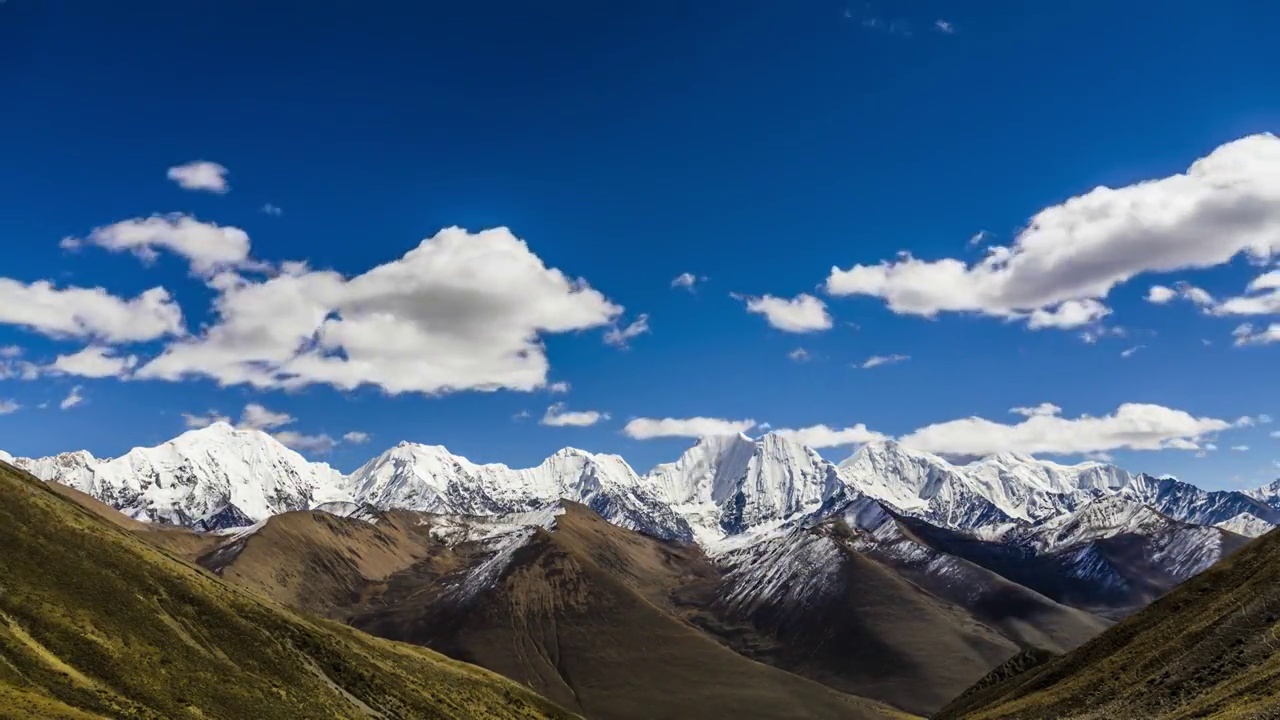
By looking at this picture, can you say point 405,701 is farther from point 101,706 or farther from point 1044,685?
point 1044,685

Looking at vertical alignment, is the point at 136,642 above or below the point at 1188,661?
below

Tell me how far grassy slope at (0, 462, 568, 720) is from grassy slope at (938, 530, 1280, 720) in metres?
124

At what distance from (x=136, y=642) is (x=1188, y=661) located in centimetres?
15645

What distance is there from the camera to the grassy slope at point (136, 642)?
125 m

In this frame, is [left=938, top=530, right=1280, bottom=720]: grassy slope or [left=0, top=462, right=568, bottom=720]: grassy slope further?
[left=0, top=462, right=568, bottom=720]: grassy slope

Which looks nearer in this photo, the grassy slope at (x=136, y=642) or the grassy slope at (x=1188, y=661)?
the grassy slope at (x=1188, y=661)

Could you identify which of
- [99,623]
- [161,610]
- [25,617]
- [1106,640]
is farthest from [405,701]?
[1106,640]

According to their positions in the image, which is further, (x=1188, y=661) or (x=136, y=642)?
(x=136, y=642)

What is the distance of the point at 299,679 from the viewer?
171 meters

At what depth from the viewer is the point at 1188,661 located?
12888 centimetres

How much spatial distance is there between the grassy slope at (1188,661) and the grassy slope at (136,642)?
4888 inches

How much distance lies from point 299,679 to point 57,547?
47773 millimetres

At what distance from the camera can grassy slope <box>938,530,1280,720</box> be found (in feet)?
362

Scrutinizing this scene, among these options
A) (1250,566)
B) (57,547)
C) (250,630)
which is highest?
(1250,566)
